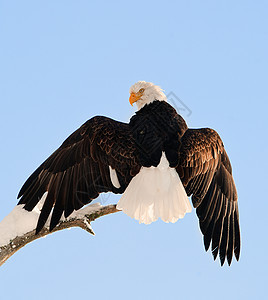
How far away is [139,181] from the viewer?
273 inches

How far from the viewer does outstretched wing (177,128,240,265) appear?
7.20 m

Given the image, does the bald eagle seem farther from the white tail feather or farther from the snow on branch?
the snow on branch

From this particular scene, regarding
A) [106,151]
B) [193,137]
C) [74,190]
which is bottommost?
[74,190]

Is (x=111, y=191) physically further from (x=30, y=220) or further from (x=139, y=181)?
(x=30, y=220)

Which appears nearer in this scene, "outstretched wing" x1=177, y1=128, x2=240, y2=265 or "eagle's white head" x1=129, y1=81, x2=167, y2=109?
"outstretched wing" x1=177, y1=128, x2=240, y2=265

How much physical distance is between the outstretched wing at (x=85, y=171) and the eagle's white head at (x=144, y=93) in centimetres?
59

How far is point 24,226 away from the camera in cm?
706

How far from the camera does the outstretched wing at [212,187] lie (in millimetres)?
7199

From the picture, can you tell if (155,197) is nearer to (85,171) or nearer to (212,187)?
(85,171)

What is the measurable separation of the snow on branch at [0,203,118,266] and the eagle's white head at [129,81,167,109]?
1536 millimetres

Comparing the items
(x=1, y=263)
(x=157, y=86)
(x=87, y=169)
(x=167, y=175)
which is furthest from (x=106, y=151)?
(x=1, y=263)

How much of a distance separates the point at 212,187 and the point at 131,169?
4.60 ft

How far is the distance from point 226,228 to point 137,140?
1992mm

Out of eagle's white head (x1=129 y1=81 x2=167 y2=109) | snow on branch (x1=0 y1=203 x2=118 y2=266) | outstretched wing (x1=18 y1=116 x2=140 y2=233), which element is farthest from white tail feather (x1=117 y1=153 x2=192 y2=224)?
eagle's white head (x1=129 y1=81 x2=167 y2=109)
